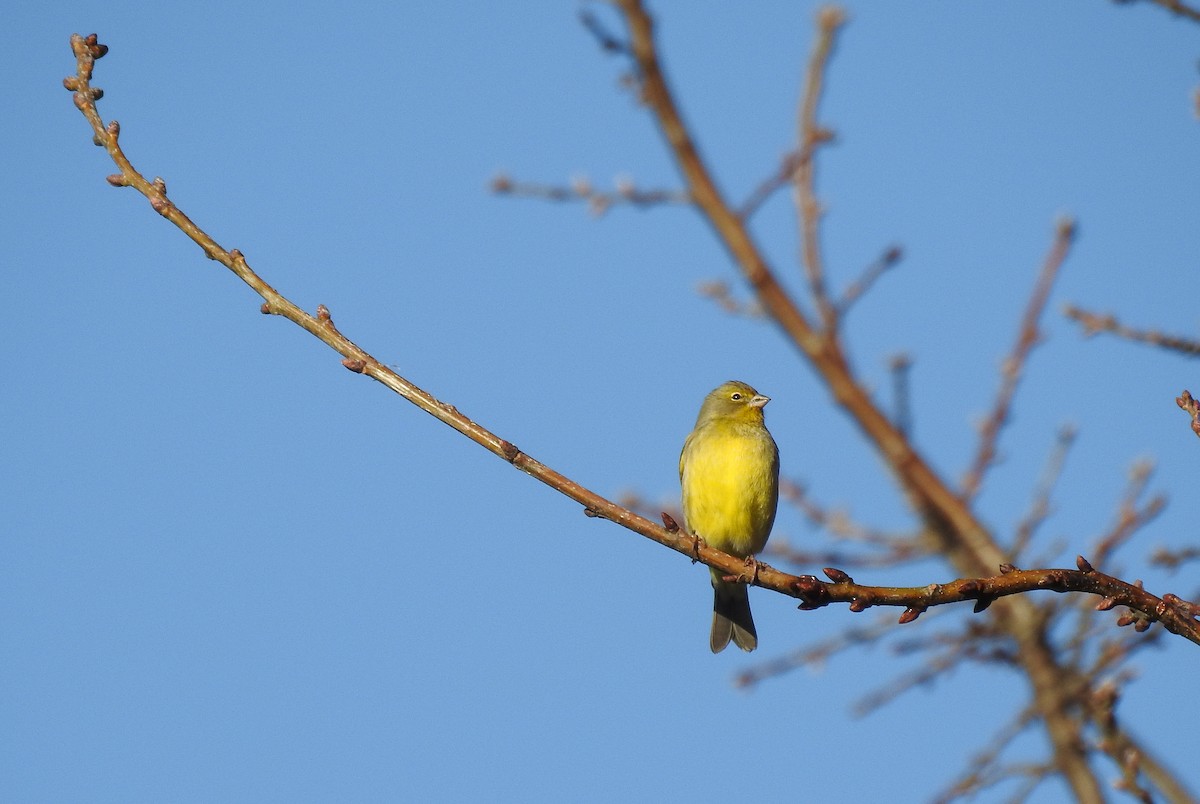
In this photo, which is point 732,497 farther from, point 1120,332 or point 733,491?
point 1120,332

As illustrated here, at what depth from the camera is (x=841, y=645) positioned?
4910mm

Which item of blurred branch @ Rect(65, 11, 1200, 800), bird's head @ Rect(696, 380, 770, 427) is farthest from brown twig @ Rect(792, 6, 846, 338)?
bird's head @ Rect(696, 380, 770, 427)

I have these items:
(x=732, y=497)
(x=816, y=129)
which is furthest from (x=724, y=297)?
(x=732, y=497)

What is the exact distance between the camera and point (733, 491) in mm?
8016

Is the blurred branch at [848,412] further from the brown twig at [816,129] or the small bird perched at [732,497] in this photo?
the small bird perched at [732,497]

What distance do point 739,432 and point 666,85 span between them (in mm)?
6382

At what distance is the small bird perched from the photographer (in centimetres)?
805

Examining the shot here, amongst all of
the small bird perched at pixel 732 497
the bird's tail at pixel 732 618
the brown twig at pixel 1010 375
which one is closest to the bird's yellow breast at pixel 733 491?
the small bird perched at pixel 732 497

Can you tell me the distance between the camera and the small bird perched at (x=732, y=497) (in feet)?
26.4

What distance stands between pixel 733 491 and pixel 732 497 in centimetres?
4

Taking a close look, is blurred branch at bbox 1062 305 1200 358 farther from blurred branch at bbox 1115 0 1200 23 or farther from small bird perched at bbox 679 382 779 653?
small bird perched at bbox 679 382 779 653

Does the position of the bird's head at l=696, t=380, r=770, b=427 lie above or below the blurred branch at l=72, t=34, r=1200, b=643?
above

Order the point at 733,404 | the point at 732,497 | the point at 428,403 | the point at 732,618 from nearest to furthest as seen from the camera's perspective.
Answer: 1. the point at 428,403
2. the point at 732,497
3. the point at 732,618
4. the point at 733,404

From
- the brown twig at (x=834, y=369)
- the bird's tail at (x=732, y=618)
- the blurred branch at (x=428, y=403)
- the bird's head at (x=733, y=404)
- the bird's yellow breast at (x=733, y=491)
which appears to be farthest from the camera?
the bird's head at (x=733, y=404)
